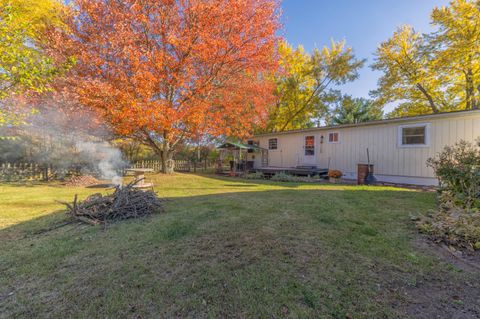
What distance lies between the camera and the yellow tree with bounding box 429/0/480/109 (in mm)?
12039

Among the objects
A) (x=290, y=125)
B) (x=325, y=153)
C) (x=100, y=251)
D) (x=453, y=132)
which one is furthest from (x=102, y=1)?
(x=290, y=125)

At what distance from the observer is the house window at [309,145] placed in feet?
38.1

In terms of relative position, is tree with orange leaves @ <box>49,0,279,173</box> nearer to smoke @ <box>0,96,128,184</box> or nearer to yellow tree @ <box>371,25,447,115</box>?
smoke @ <box>0,96,128,184</box>

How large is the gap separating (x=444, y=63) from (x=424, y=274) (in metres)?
17.3

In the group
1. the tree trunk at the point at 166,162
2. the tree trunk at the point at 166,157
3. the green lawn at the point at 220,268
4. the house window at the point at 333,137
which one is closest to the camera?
the green lawn at the point at 220,268

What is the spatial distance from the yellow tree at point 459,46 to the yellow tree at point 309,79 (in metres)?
5.26

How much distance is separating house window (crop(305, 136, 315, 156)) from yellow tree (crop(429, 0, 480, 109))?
33.7 ft

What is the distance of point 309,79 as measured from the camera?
1891 centimetres

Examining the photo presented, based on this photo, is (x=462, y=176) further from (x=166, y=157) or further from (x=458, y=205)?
(x=166, y=157)

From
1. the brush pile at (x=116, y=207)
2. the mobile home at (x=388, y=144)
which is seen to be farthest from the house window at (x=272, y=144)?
the brush pile at (x=116, y=207)

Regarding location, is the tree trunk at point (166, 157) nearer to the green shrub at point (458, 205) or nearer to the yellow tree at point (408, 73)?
the green shrub at point (458, 205)

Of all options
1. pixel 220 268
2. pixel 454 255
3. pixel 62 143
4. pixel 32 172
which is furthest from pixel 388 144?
pixel 32 172

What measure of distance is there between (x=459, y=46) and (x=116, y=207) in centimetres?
1939

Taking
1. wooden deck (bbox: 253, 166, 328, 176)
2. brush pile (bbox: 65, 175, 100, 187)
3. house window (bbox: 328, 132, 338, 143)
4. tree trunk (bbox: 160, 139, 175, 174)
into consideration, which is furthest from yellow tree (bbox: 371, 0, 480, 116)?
brush pile (bbox: 65, 175, 100, 187)
